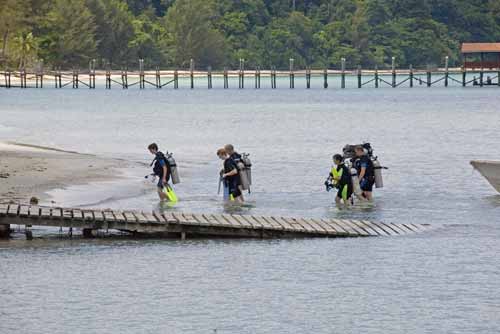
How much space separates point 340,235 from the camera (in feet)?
90.2

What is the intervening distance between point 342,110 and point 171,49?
90294mm

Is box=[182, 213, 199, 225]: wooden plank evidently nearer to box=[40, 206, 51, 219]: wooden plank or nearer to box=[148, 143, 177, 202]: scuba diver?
box=[148, 143, 177, 202]: scuba diver

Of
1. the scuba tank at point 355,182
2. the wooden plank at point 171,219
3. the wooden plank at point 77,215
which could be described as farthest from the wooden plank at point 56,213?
the scuba tank at point 355,182

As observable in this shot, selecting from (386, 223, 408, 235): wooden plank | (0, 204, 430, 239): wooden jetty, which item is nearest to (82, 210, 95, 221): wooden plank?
(0, 204, 430, 239): wooden jetty

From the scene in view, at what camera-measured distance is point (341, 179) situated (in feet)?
101

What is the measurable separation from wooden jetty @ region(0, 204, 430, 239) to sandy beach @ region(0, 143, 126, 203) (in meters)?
4.57

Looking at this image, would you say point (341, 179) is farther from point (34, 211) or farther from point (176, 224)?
point (34, 211)

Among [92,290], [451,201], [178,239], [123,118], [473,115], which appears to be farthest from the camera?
[473,115]

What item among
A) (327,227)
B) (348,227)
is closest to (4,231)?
(327,227)

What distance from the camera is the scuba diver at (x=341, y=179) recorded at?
29.9 meters

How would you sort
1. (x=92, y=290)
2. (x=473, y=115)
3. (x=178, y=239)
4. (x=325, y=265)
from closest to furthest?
(x=92, y=290), (x=325, y=265), (x=178, y=239), (x=473, y=115)

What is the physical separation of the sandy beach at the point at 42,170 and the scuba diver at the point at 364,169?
753cm

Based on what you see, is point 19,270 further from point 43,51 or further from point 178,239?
point 43,51

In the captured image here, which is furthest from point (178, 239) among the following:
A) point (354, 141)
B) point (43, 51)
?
point (43, 51)
